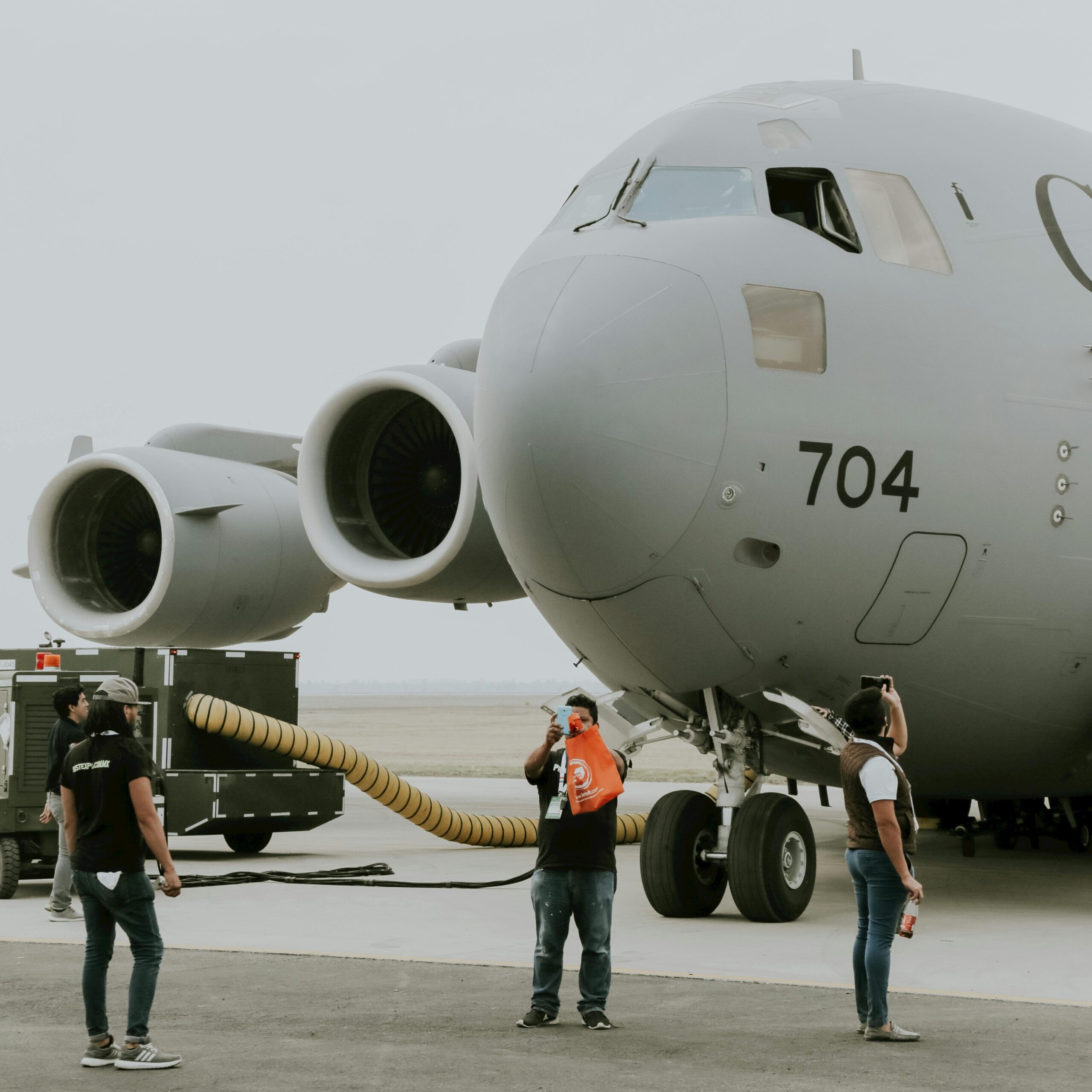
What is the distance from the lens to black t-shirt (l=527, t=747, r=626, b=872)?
24.1ft

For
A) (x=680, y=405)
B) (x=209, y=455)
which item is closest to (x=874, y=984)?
(x=680, y=405)

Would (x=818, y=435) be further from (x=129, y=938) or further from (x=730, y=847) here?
(x=129, y=938)

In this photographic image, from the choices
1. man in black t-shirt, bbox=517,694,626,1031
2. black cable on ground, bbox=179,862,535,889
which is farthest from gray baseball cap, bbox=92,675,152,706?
black cable on ground, bbox=179,862,535,889

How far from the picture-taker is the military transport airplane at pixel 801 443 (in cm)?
953

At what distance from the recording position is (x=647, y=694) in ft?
35.5

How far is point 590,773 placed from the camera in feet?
24.2

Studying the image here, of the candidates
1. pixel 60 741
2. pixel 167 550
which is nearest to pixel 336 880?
pixel 60 741

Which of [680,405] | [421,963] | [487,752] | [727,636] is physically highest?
[680,405]

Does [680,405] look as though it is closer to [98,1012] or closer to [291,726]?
[98,1012]

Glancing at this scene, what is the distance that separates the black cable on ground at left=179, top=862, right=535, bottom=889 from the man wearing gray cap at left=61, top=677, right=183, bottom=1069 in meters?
5.83

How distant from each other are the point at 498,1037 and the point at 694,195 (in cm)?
574

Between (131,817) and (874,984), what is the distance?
318cm

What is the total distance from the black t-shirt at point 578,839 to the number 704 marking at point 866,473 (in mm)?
3047

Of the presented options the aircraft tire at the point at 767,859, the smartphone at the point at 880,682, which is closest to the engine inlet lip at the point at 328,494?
the aircraft tire at the point at 767,859
